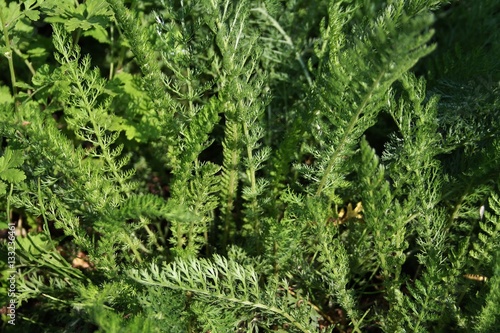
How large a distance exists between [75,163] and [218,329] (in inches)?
22.6

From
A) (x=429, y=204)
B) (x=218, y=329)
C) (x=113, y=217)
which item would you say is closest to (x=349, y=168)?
(x=429, y=204)

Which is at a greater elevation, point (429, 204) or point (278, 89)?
point (278, 89)

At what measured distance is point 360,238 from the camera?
5.77 feet

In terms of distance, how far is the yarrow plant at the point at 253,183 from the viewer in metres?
1.43

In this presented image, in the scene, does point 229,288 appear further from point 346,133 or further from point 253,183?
point 346,133

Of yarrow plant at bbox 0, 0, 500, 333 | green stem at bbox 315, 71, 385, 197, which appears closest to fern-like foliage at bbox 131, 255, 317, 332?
yarrow plant at bbox 0, 0, 500, 333

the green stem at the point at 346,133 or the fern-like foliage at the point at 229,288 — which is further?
the fern-like foliage at the point at 229,288

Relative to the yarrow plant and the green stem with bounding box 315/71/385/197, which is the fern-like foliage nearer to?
the yarrow plant

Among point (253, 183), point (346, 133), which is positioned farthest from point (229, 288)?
point (346, 133)

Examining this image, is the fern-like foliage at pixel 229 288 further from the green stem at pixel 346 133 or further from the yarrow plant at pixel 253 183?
the green stem at pixel 346 133

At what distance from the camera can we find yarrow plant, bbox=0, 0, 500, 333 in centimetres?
143

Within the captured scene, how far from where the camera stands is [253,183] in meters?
→ 1.74

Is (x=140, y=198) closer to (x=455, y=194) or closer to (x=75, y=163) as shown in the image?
(x=75, y=163)

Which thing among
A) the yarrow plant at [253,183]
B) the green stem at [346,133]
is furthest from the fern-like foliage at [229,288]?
the green stem at [346,133]
